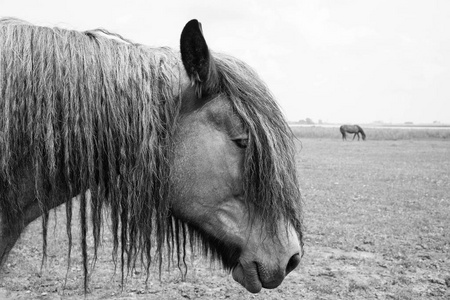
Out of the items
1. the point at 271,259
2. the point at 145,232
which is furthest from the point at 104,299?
the point at 271,259

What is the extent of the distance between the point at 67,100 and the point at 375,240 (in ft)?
21.7

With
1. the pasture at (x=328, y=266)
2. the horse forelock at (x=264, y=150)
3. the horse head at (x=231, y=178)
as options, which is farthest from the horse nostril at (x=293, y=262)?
the pasture at (x=328, y=266)

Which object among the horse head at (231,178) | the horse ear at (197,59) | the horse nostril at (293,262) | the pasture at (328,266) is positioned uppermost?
the horse ear at (197,59)

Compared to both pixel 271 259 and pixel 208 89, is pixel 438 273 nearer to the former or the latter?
pixel 271 259

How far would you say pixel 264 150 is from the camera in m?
1.78

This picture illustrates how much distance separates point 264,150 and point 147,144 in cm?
57

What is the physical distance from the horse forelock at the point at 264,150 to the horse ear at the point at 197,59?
10 cm

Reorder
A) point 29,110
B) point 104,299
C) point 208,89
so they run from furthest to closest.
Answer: point 104,299 → point 208,89 → point 29,110

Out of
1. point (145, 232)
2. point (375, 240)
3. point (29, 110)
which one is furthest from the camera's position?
point (375, 240)

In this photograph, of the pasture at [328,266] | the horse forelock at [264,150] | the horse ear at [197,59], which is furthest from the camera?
the pasture at [328,266]

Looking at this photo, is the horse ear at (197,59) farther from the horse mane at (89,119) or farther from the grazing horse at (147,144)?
the horse mane at (89,119)

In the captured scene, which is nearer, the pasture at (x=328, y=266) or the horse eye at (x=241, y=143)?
the horse eye at (x=241, y=143)

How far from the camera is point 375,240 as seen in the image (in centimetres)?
689

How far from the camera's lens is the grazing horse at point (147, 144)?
5.50 feet
